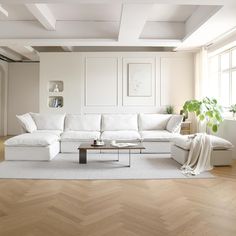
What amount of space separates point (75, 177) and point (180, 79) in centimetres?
482

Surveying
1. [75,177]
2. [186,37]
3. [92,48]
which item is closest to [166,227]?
[75,177]

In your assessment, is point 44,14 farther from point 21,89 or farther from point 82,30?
point 21,89

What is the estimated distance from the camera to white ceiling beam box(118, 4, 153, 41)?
14.2ft

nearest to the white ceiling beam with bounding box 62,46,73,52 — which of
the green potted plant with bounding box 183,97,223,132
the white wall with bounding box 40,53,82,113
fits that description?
the white wall with bounding box 40,53,82,113

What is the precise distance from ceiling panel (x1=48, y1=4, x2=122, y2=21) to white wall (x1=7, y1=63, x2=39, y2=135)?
470cm

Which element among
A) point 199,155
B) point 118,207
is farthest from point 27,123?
point 118,207

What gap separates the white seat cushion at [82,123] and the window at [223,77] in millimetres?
3075

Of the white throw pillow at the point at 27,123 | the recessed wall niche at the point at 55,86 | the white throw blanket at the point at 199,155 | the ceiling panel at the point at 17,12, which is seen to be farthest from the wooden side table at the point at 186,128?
the ceiling panel at the point at 17,12

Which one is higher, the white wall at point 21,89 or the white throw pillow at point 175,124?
the white wall at point 21,89

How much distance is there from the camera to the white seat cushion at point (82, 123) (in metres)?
6.39

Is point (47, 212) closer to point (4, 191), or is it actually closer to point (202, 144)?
point (4, 191)

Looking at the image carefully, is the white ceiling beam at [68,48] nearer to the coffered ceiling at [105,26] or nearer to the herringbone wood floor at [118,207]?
the coffered ceiling at [105,26]

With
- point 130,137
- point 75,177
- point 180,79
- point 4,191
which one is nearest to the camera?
point 4,191

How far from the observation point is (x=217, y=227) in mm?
2211
